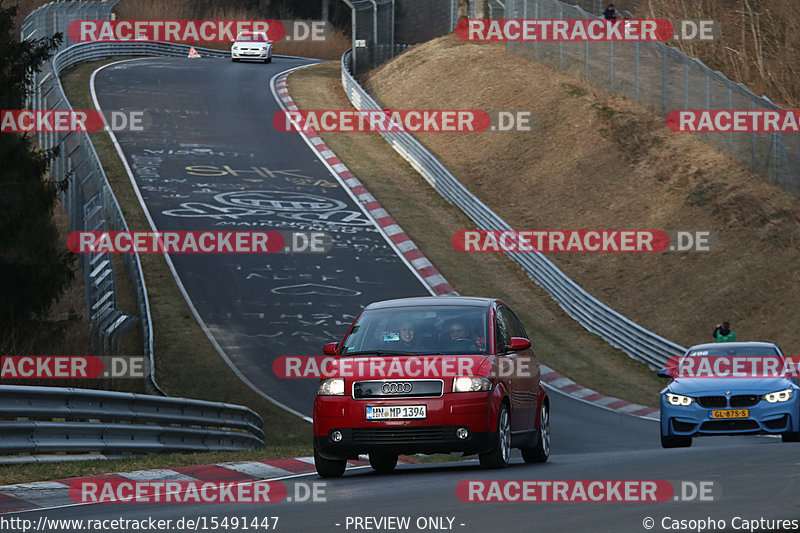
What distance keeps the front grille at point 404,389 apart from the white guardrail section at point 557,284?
1500 centimetres

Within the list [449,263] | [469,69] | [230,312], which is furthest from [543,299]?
[469,69]

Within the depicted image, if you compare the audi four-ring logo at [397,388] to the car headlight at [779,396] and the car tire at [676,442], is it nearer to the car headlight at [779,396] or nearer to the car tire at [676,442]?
the car tire at [676,442]

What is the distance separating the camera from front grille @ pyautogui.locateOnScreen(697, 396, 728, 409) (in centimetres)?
1528

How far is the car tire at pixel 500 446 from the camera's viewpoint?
11094 millimetres

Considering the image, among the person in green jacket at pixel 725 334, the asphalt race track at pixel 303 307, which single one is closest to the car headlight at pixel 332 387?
the asphalt race track at pixel 303 307

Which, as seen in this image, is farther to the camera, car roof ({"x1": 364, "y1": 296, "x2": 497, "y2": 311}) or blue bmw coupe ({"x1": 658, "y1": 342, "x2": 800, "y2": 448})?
blue bmw coupe ({"x1": 658, "y1": 342, "x2": 800, "y2": 448})

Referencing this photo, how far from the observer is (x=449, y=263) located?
32.4 m

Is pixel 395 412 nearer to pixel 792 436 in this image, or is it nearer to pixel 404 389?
pixel 404 389

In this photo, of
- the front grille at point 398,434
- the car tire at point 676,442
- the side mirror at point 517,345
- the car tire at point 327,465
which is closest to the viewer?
the front grille at point 398,434

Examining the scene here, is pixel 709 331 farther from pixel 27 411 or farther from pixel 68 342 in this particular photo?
pixel 27 411

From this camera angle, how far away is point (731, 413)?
50.0ft

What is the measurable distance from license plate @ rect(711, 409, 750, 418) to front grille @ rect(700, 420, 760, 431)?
0.06m

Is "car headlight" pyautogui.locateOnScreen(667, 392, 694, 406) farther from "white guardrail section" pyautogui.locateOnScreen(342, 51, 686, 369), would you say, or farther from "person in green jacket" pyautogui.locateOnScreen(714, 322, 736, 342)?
"white guardrail section" pyautogui.locateOnScreen(342, 51, 686, 369)

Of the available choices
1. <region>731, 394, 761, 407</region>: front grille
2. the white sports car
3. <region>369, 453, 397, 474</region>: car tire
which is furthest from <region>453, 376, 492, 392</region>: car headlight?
the white sports car
